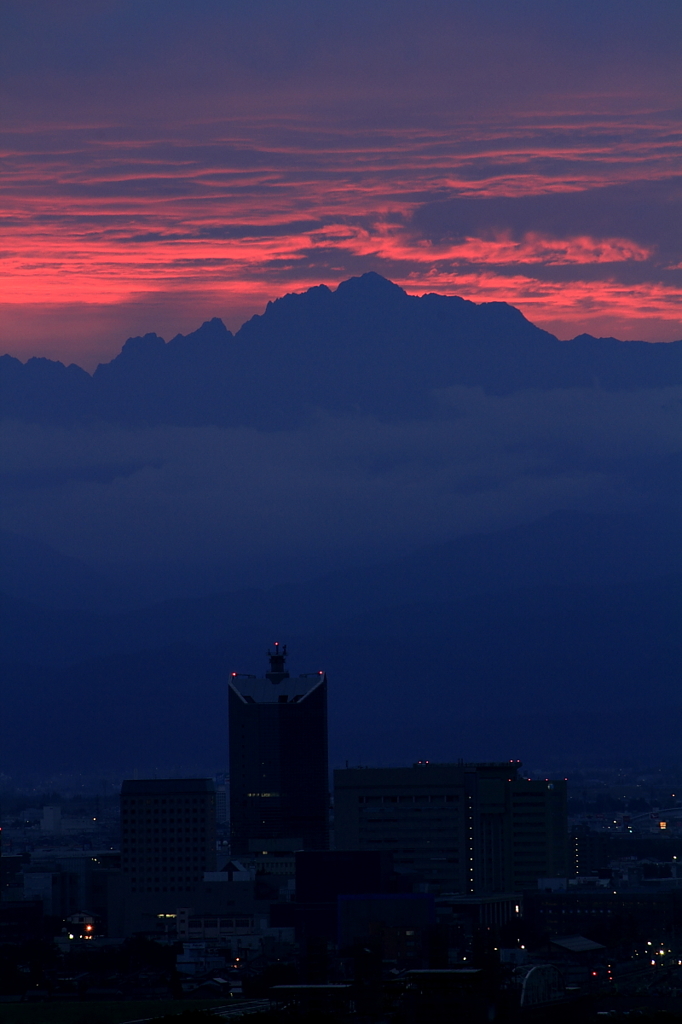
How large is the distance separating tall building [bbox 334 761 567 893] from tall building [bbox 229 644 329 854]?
21.4m

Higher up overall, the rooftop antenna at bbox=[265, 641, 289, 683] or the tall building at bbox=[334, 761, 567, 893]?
the rooftop antenna at bbox=[265, 641, 289, 683]

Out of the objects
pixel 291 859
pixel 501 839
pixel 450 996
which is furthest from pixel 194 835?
pixel 450 996

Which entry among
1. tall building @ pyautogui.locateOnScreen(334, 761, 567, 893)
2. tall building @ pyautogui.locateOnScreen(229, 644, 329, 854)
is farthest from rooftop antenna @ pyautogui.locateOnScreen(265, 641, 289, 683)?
tall building @ pyautogui.locateOnScreen(334, 761, 567, 893)

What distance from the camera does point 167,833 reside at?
14138cm

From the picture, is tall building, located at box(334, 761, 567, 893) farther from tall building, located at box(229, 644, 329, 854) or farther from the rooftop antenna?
the rooftop antenna

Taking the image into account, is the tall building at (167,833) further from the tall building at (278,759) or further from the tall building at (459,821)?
the tall building at (278,759)

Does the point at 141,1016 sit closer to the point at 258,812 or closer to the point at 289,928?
the point at 289,928

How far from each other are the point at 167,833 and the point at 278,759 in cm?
3818

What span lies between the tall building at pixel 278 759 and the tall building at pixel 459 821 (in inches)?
844

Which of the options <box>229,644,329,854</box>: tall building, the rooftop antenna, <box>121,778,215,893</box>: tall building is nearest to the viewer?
<box>121,778,215,893</box>: tall building

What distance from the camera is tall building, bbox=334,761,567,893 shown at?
139 metres

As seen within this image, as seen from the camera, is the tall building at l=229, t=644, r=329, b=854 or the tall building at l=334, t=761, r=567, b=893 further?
the tall building at l=229, t=644, r=329, b=854

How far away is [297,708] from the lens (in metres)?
184

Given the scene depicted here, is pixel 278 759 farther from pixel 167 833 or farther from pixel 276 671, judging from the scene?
pixel 167 833
